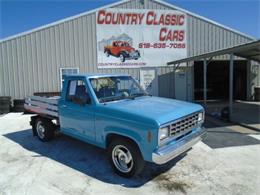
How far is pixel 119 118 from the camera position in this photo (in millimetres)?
4211

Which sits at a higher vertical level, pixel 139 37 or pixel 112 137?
pixel 139 37

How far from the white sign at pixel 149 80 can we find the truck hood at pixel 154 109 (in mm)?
10152

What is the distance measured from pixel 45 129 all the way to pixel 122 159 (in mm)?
3312

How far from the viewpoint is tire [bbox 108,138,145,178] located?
4066 mm

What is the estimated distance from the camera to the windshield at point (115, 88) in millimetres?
4984

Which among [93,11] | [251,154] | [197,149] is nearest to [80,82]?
[197,149]

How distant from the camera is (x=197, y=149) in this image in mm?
5820

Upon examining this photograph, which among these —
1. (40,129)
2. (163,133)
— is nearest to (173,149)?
(163,133)

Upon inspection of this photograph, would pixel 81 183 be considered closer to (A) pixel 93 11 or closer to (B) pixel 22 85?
(B) pixel 22 85

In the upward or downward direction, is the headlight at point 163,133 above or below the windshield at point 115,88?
below

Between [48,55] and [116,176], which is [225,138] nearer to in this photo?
[116,176]

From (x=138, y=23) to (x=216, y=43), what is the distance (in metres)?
→ 5.74

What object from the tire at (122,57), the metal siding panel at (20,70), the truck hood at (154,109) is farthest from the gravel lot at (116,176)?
the tire at (122,57)

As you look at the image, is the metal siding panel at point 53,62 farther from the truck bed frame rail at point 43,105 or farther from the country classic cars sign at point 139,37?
the truck bed frame rail at point 43,105
